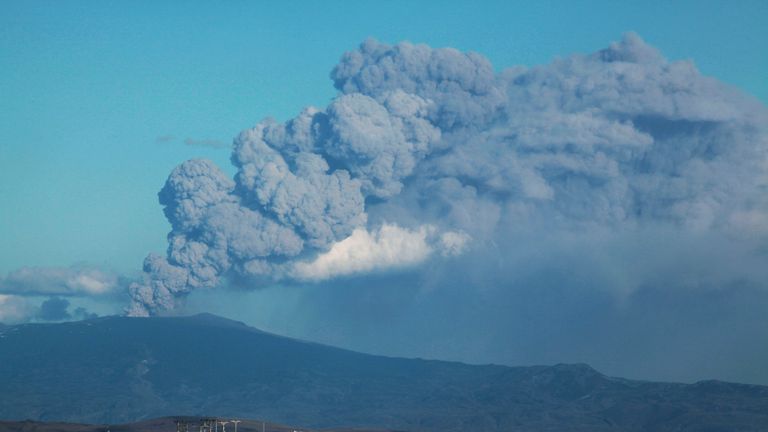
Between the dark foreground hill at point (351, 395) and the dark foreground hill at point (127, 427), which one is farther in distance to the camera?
the dark foreground hill at point (351, 395)

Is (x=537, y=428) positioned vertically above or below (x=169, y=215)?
below

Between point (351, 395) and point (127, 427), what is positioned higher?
point (351, 395)

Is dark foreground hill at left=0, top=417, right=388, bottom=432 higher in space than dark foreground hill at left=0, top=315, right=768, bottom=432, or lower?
lower

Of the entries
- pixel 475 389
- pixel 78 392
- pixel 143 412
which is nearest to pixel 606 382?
pixel 475 389

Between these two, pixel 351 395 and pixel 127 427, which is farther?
pixel 351 395

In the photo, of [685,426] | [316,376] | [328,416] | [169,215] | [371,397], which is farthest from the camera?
[316,376]

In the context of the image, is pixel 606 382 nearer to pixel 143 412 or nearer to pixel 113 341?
pixel 143 412

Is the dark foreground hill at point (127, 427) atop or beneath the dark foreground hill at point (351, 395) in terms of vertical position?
beneath

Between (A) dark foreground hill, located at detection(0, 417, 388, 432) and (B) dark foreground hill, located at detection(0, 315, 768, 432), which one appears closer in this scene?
(A) dark foreground hill, located at detection(0, 417, 388, 432)
